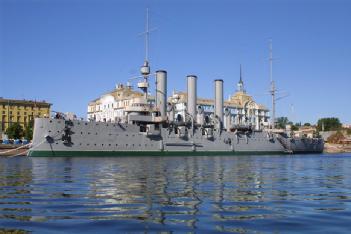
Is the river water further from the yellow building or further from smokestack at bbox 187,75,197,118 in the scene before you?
the yellow building

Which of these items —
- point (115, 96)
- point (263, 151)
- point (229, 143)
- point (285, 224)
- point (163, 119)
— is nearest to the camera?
point (285, 224)

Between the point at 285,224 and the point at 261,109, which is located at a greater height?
the point at 261,109

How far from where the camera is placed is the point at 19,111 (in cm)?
9750

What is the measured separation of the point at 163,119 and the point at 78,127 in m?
12.0

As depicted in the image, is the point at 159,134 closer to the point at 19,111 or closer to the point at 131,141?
the point at 131,141

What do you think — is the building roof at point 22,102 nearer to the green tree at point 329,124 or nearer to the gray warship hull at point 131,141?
the gray warship hull at point 131,141

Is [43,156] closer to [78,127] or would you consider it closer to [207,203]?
[78,127]

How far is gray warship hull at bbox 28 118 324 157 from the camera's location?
1767 inches

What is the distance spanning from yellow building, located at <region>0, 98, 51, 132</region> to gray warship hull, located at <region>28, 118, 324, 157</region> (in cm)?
4893

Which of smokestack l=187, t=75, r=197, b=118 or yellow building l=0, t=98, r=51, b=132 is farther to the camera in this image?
yellow building l=0, t=98, r=51, b=132

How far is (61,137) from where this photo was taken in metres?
45.3

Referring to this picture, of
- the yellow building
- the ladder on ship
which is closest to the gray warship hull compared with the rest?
the ladder on ship

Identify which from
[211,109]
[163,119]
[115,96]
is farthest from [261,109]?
[163,119]

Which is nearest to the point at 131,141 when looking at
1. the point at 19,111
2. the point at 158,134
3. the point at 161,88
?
the point at 158,134
